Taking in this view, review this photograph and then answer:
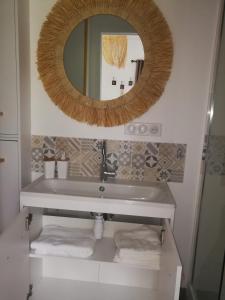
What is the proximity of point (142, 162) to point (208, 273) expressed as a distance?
781mm

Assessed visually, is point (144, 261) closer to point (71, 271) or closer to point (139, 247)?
point (139, 247)

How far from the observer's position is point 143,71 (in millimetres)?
1574

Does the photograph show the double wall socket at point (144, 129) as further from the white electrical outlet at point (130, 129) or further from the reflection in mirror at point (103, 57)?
the reflection in mirror at point (103, 57)

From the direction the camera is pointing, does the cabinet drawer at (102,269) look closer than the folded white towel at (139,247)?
No

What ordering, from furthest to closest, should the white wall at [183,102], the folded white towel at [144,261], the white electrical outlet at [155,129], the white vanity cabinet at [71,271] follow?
the white electrical outlet at [155,129] → the white wall at [183,102] → the folded white towel at [144,261] → the white vanity cabinet at [71,271]

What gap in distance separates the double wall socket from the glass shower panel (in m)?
0.33

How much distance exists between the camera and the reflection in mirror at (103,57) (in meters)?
1.56

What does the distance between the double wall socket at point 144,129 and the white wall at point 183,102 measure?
0.03 m

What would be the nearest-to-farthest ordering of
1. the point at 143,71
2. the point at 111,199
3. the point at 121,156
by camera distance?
1. the point at 111,199
2. the point at 143,71
3. the point at 121,156

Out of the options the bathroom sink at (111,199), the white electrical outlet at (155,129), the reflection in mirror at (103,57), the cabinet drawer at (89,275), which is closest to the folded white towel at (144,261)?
the cabinet drawer at (89,275)

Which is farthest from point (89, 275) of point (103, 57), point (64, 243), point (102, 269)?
point (103, 57)

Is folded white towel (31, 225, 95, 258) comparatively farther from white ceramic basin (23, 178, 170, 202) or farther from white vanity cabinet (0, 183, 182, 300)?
white ceramic basin (23, 178, 170, 202)

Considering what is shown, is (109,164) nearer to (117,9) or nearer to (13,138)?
(13,138)

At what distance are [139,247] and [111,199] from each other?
0.34 meters
